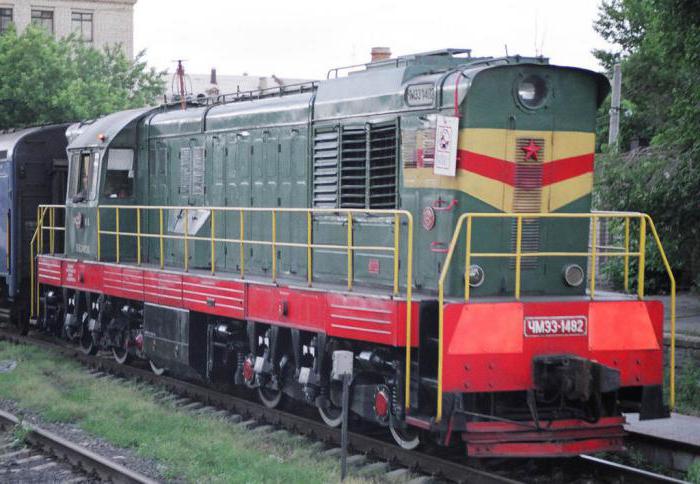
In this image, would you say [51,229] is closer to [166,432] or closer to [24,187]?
[24,187]

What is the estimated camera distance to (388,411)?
328 inches

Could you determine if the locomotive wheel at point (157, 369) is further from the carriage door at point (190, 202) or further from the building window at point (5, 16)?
the building window at point (5, 16)

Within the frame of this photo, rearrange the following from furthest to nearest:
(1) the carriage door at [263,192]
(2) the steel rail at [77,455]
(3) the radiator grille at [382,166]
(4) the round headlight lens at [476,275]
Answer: (1) the carriage door at [263,192]
(3) the radiator grille at [382,166]
(4) the round headlight lens at [476,275]
(2) the steel rail at [77,455]

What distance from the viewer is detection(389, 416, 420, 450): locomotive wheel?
8578 millimetres

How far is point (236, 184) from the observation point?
11.8 meters

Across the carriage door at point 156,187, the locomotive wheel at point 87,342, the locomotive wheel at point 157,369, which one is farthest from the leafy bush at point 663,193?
the locomotive wheel at point 87,342

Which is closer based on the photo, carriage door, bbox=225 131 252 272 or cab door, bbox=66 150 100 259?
carriage door, bbox=225 131 252 272

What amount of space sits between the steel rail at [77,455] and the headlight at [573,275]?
159 inches

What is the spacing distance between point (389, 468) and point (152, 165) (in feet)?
21.8

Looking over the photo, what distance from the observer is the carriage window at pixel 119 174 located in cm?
1328

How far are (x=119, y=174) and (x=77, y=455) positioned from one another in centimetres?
558

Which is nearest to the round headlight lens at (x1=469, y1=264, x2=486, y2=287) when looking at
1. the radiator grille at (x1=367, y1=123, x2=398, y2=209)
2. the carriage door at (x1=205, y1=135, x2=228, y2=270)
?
the radiator grille at (x1=367, y1=123, x2=398, y2=209)

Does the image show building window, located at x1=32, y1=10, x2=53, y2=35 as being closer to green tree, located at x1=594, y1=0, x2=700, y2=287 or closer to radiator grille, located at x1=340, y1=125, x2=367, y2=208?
green tree, located at x1=594, y1=0, x2=700, y2=287

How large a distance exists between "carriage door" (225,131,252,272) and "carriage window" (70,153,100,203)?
7.88ft
